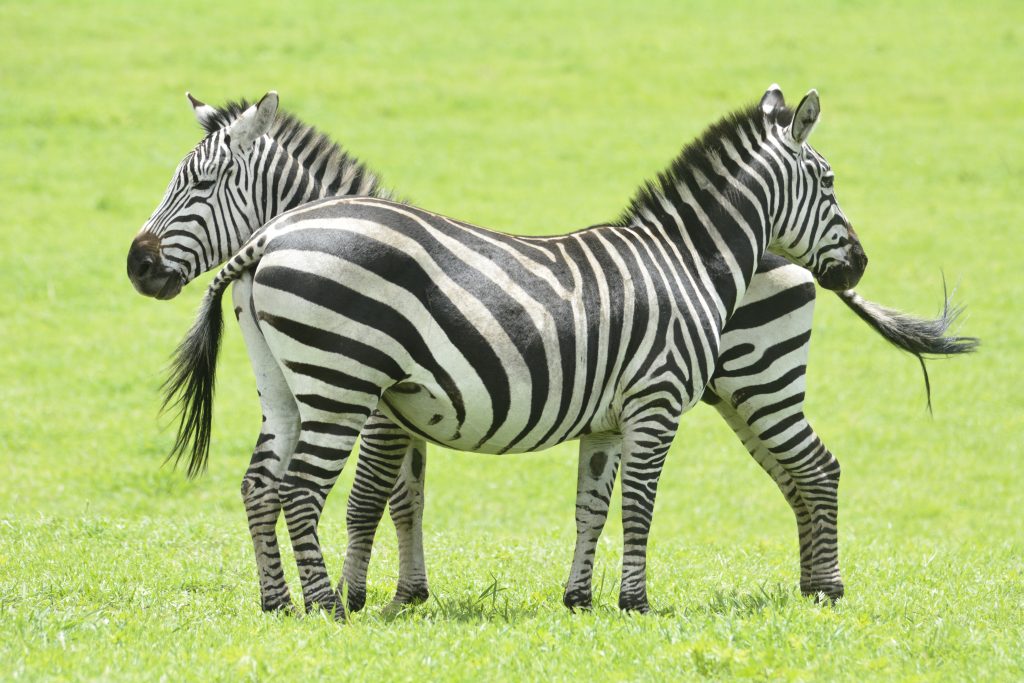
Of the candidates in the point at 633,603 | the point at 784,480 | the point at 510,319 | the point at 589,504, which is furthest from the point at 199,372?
the point at 784,480

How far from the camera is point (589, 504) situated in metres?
7.15

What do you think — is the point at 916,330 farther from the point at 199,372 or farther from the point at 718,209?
the point at 199,372

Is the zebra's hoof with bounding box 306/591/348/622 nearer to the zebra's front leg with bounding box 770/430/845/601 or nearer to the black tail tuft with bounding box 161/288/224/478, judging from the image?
the black tail tuft with bounding box 161/288/224/478

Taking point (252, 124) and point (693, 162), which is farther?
point (693, 162)

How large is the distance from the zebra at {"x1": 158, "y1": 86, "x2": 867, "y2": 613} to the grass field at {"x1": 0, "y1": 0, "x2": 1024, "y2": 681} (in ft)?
3.20

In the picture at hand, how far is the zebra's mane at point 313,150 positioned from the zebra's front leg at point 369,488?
1540 mm

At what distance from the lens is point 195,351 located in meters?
6.93

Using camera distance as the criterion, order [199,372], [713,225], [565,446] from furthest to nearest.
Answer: [565,446] → [713,225] → [199,372]

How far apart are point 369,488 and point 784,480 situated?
2.94 m

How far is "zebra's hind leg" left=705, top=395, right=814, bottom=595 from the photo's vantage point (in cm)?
795

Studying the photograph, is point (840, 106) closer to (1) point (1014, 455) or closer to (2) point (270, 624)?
(1) point (1014, 455)

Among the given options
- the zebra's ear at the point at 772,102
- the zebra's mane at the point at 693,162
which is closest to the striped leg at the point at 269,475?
the zebra's mane at the point at 693,162

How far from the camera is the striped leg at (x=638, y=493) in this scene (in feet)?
22.3

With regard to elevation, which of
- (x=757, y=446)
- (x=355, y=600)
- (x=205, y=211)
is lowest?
(x=355, y=600)
